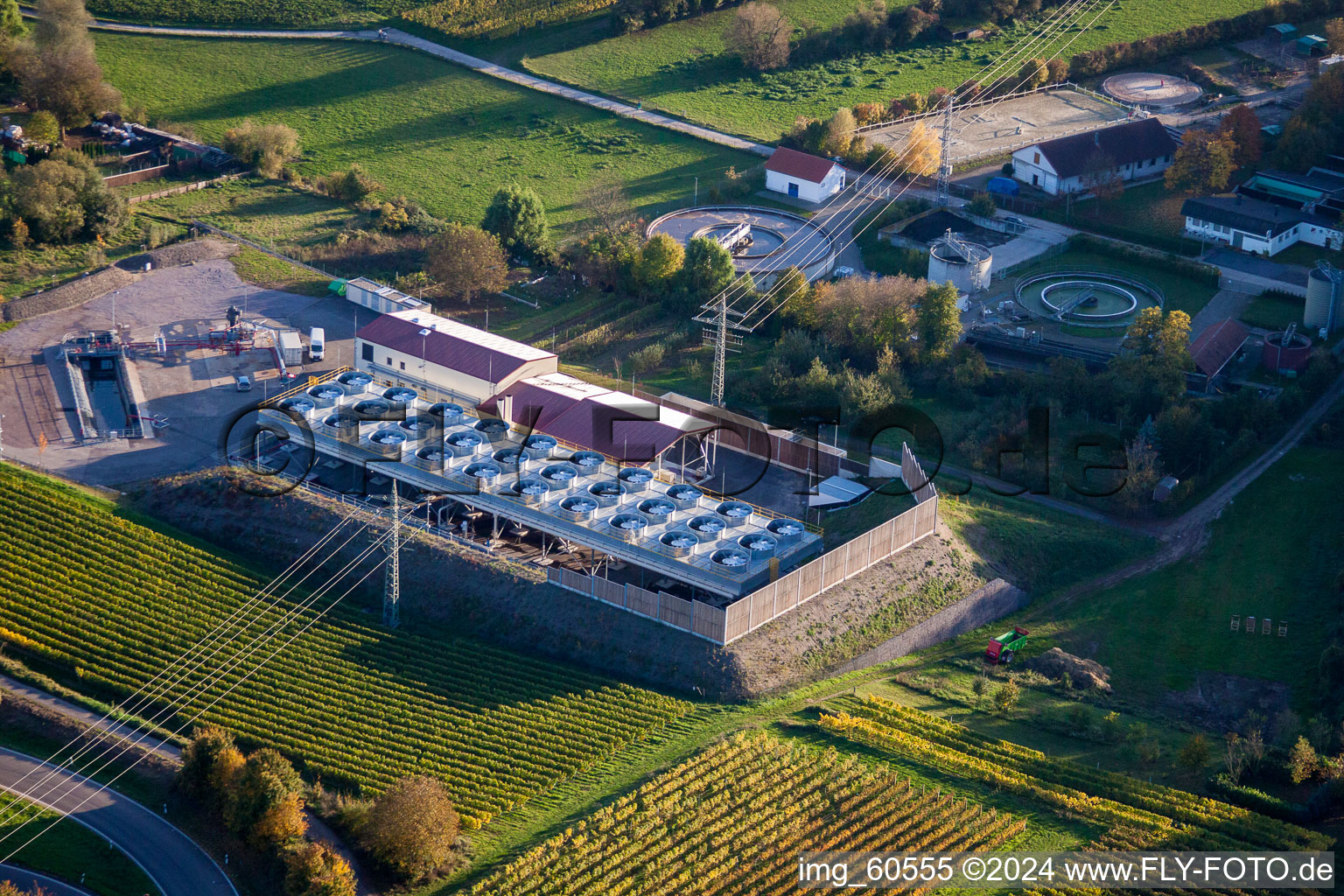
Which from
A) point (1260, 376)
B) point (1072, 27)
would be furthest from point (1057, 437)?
point (1072, 27)

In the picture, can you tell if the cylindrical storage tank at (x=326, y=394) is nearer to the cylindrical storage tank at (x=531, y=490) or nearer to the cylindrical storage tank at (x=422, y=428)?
the cylindrical storage tank at (x=422, y=428)

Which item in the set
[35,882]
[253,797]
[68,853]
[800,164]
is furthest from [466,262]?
[35,882]

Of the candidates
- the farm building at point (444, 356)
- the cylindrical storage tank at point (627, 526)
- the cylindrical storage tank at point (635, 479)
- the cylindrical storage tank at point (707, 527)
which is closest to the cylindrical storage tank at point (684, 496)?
the cylindrical storage tank at point (635, 479)

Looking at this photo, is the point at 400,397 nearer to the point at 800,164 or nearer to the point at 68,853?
the point at 68,853

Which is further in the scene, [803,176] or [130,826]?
[803,176]

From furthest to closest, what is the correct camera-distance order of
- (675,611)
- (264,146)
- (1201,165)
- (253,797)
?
(264,146) < (1201,165) < (675,611) < (253,797)

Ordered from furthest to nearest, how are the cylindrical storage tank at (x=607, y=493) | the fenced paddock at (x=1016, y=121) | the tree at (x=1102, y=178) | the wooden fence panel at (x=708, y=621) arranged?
the fenced paddock at (x=1016, y=121)
the tree at (x=1102, y=178)
the cylindrical storage tank at (x=607, y=493)
the wooden fence panel at (x=708, y=621)
